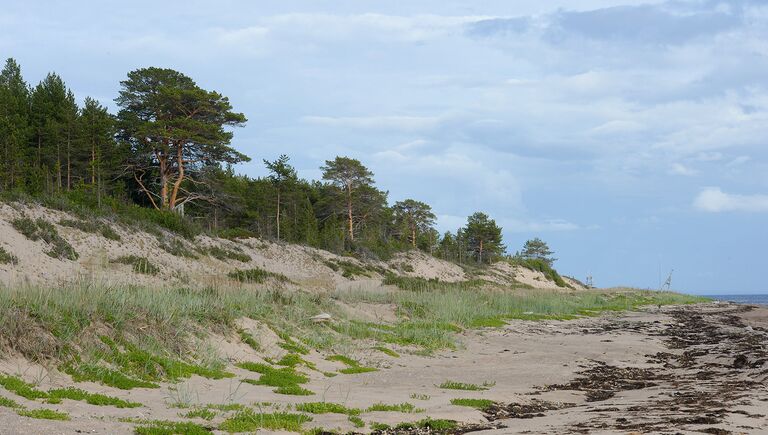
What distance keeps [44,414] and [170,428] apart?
1525 mm

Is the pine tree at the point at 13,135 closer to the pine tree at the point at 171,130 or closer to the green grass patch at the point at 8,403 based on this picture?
the pine tree at the point at 171,130

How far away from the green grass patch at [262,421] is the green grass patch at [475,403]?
9.68 feet

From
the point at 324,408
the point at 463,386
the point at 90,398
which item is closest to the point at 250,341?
the point at 463,386

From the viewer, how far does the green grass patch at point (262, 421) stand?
349 inches

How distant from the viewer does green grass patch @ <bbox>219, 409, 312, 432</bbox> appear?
8.87 meters

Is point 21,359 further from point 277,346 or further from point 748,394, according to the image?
point 748,394

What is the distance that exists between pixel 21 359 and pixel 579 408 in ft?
29.4

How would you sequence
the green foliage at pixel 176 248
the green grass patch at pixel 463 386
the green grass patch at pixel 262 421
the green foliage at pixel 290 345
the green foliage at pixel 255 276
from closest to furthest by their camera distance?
1. the green grass patch at pixel 262 421
2. the green grass patch at pixel 463 386
3. the green foliage at pixel 290 345
4. the green foliage at pixel 255 276
5. the green foliage at pixel 176 248

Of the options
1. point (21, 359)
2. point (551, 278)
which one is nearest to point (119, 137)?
point (21, 359)

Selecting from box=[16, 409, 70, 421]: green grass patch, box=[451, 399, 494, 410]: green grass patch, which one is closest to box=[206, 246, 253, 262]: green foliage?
box=[451, 399, 494, 410]: green grass patch

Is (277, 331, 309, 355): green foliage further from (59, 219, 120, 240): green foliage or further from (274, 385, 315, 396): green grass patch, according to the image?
(59, 219, 120, 240): green foliage

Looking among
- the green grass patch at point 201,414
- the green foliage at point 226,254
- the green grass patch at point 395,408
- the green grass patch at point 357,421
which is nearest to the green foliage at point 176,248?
the green foliage at point 226,254

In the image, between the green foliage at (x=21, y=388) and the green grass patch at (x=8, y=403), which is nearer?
the green grass patch at (x=8, y=403)

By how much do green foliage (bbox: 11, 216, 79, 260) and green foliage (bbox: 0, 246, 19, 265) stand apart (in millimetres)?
2396
